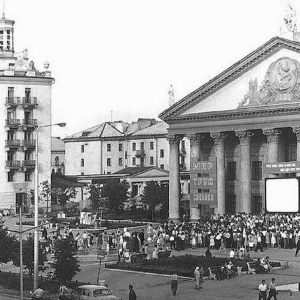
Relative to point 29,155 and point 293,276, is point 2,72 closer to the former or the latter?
point 29,155

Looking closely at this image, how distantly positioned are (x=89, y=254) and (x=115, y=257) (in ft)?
6.20

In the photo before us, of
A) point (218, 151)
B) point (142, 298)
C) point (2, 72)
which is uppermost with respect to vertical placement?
point (2, 72)

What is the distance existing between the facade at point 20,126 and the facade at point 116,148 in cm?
3040

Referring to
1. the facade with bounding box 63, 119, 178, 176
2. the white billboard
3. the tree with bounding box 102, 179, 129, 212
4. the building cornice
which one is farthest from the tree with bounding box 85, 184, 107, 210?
the white billboard

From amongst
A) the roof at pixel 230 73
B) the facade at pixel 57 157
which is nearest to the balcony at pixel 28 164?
the roof at pixel 230 73

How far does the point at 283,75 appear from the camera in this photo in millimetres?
77375

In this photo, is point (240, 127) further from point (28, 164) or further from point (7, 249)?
point (7, 249)

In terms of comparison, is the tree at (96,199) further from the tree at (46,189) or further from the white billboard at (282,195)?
the white billboard at (282,195)

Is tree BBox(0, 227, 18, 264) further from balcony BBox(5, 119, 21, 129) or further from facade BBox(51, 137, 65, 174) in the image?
facade BBox(51, 137, 65, 174)

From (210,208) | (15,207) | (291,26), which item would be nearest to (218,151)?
(210,208)

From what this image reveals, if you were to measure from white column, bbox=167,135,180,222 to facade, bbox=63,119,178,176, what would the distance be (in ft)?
143

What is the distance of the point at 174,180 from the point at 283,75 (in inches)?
635

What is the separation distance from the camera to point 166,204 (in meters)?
99.1

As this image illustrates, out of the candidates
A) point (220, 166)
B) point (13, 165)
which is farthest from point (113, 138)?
point (220, 166)
